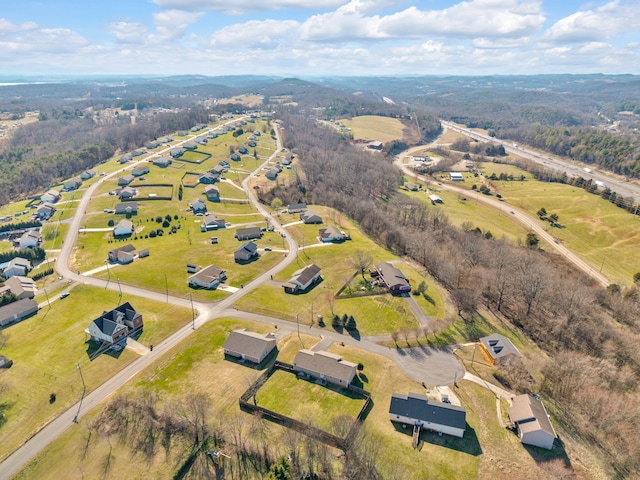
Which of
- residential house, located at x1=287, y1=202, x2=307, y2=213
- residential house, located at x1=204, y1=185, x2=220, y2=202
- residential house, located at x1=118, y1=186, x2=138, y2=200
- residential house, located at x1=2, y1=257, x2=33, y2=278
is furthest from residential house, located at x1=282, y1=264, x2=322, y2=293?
residential house, located at x1=118, y1=186, x2=138, y2=200

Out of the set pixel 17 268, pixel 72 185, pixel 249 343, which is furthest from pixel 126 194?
pixel 249 343

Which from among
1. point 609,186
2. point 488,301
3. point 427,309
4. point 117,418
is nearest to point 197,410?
point 117,418

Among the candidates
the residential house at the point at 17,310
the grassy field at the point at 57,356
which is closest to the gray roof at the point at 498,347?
the grassy field at the point at 57,356

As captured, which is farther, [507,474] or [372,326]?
[372,326]

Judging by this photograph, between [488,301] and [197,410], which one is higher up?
[197,410]

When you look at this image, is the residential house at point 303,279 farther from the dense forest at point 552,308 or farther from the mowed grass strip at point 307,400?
the dense forest at point 552,308

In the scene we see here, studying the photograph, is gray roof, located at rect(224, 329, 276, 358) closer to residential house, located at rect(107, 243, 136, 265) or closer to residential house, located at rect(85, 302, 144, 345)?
residential house, located at rect(85, 302, 144, 345)

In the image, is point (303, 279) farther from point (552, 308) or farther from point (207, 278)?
point (552, 308)

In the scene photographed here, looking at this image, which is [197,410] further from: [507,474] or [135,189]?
[135,189]
